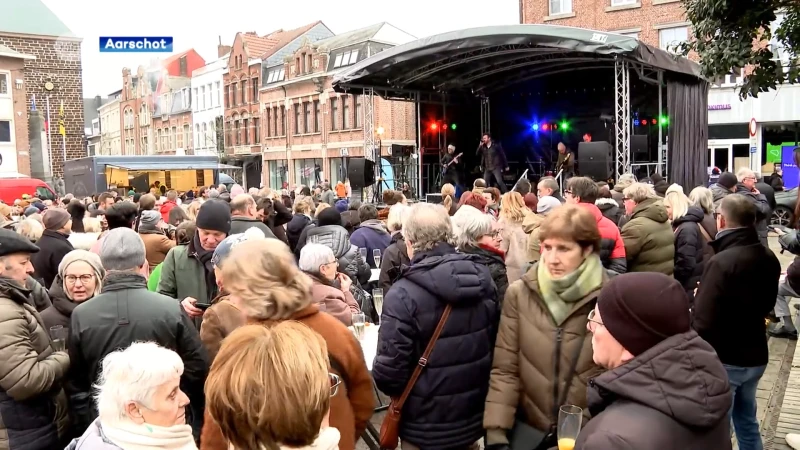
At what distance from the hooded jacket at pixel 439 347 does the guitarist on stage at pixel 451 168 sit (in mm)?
13976

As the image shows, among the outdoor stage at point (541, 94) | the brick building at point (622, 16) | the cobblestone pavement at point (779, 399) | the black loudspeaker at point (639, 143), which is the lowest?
the cobblestone pavement at point (779, 399)

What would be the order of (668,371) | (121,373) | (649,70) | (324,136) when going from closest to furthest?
(668,371), (121,373), (649,70), (324,136)

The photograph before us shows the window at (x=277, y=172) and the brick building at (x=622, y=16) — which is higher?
the brick building at (x=622, y=16)

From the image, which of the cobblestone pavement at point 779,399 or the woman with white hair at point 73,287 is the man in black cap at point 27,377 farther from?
the cobblestone pavement at point 779,399

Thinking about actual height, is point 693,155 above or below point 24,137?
below

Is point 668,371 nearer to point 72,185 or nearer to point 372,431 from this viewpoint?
point 372,431

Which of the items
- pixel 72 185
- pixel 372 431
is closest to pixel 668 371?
pixel 372 431

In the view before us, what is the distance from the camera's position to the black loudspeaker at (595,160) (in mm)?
11719

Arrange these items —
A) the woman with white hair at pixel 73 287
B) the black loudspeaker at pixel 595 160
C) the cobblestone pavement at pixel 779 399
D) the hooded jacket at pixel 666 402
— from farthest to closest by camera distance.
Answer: the black loudspeaker at pixel 595 160 → the cobblestone pavement at pixel 779 399 → the woman with white hair at pixel 73 287 → the hooded jacket at pixel 666 402

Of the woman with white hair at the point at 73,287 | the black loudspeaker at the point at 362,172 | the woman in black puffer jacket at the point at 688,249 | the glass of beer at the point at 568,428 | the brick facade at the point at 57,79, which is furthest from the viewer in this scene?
the brick facade at the point at 57,79

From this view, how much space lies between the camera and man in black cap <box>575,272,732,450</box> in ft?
5.13

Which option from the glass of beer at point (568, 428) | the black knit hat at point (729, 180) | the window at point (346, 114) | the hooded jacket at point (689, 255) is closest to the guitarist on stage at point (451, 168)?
the black knit hat at point (729, 180)

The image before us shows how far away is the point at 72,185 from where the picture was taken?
23578mm

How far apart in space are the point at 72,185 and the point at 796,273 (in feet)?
80.2
